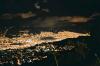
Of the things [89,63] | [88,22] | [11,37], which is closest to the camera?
[88,22]

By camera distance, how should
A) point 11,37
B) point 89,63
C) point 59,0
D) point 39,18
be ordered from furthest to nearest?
point 89,63 → point 11,37 → point 39,18 → point 59,0

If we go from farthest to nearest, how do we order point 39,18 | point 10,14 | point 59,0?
1. point 39,18
2. point 10,14
3. point 59,0

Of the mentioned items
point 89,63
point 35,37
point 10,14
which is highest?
point 10,14

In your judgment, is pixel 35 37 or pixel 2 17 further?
pixel 35 37

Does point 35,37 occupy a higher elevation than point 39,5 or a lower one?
lower

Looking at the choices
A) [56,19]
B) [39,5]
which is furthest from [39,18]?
[39,5]

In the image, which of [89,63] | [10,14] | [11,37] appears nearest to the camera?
[10,14]

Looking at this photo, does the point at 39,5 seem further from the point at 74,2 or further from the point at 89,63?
the point at 89,63

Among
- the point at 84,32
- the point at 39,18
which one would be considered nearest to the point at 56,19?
the point at 39,18

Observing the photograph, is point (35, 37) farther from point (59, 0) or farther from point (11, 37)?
point (59, 0)
